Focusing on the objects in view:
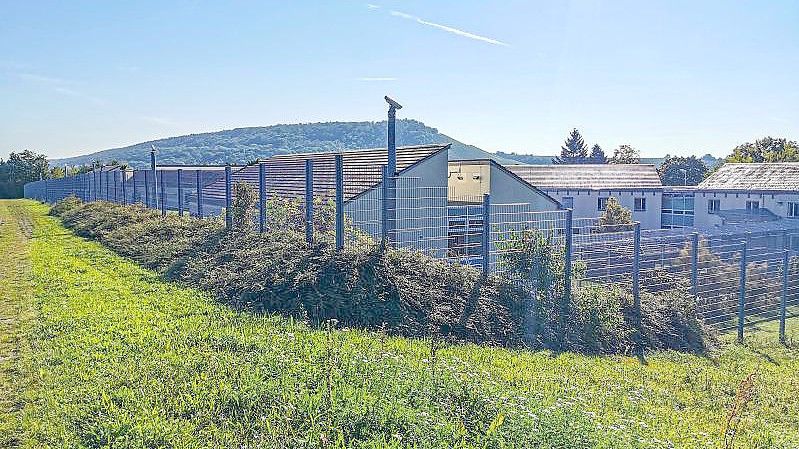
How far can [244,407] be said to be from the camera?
4605 mm

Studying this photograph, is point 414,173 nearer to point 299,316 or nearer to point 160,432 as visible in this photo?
point 299,316

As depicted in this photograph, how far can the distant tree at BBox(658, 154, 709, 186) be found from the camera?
66625mm

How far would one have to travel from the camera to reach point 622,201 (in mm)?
36969

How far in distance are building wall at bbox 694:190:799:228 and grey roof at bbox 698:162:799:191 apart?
21.3 inches

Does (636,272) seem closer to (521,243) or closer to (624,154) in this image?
(521,243)

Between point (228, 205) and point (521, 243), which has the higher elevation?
point (228, 205)

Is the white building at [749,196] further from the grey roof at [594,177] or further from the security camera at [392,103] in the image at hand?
the security camera at [392,103]

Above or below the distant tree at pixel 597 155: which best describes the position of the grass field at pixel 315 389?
below

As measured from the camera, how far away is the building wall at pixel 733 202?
30.2m

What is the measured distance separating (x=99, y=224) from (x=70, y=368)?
13.3 m

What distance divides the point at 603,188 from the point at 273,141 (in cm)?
10163

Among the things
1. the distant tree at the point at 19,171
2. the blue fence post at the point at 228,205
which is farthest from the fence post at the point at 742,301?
the distant tree at the point at 19,171

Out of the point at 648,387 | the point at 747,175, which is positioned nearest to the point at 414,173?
the point at 648,387

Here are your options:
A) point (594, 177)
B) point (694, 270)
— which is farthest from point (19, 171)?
point (694, 270)
